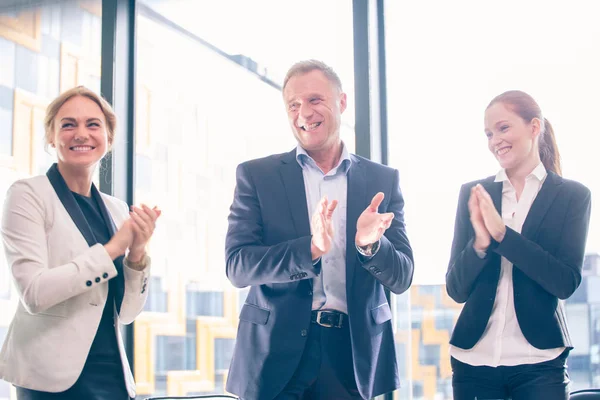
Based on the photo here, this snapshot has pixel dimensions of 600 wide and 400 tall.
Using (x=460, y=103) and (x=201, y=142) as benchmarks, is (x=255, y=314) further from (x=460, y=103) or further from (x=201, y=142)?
(x=201, y=142)

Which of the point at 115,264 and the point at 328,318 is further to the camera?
the point at 115,264

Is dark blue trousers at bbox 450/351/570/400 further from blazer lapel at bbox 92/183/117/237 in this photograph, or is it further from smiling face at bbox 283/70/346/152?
blazer lapel at bbox 92/183/117/237

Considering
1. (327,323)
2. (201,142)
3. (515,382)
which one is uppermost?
(201,142)

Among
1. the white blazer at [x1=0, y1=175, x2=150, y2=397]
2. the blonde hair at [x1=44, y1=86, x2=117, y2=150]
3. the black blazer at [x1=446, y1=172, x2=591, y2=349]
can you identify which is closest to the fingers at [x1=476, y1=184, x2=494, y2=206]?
the black blazer at [x1=446, y1=172, x2=591, y2=349]

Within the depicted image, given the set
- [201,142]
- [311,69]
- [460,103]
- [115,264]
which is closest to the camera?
[115,264]

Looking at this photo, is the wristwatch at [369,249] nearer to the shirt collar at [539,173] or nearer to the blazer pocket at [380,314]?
the blazer pocket at [380,314]

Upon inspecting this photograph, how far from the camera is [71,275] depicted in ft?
6.64

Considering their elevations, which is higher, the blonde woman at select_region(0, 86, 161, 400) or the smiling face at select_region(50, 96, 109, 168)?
the smiling face at select_region(50, 96, 109, 168)

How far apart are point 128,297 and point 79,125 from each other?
0.61 m

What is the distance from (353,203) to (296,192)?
0.19 metres

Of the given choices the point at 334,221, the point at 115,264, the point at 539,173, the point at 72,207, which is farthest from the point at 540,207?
the point at 72,207

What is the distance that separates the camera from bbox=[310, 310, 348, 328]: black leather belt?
208cm

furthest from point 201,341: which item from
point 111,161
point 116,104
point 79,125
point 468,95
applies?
point 468,95

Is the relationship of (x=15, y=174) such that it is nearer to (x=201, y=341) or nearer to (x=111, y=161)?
(x=111, y=161)
